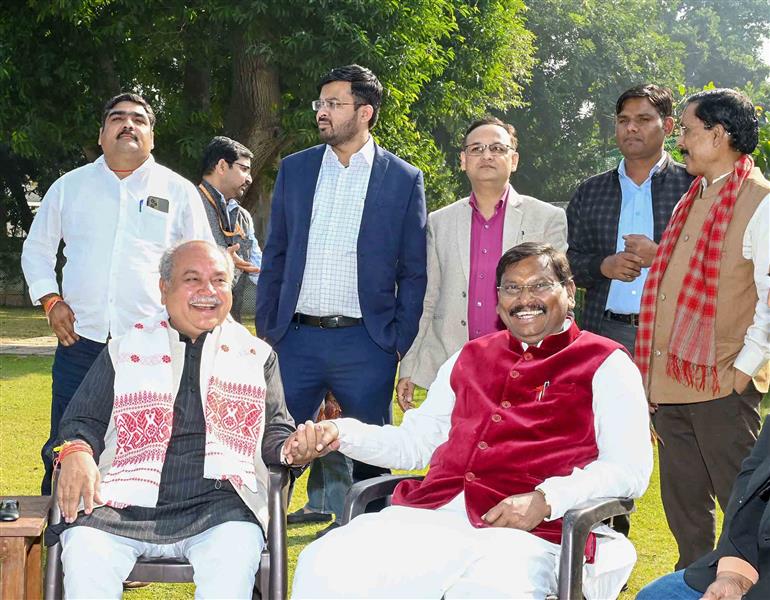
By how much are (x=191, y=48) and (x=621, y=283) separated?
1317cm

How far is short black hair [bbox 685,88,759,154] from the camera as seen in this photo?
416cm

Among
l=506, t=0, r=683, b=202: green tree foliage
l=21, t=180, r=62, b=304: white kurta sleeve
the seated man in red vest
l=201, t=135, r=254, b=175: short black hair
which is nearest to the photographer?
the seated man in red vest

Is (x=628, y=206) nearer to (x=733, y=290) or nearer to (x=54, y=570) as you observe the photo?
(x=733, y=290)

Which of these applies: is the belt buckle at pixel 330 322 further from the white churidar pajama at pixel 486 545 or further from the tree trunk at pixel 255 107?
the tree trunk at pixel 255 107

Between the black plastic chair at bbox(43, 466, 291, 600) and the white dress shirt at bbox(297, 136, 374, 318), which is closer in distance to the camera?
the black plastic chair at bbox(43, 466, 291, 600)

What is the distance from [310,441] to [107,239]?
6.03 feet

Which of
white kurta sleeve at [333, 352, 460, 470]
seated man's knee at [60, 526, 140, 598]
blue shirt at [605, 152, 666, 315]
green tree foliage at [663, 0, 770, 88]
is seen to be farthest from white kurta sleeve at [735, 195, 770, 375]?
green tree foliage at [663, 0, 770, 88]

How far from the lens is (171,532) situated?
3439 millimetres

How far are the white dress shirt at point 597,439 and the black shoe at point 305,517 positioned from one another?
215cm

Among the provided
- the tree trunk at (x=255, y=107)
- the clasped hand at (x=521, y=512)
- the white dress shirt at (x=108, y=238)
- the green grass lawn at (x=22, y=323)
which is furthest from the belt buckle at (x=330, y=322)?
the green grass lawn at (x=22, y=323)

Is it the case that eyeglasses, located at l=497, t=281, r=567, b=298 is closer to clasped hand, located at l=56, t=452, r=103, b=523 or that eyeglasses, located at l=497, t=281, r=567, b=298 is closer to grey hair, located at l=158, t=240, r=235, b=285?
grey hair, located at l=158, t=240, r=235, b=285

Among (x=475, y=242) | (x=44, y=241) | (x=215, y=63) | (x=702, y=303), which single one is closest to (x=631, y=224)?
(x=475, y=242)

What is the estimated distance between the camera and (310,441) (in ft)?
11.3

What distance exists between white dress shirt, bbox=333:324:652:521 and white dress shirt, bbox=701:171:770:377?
0.86 metres
